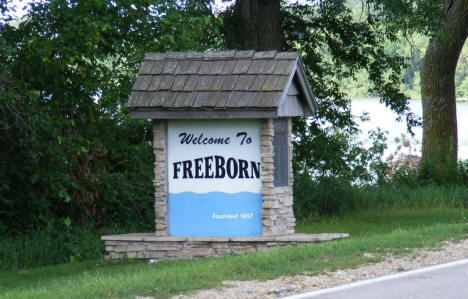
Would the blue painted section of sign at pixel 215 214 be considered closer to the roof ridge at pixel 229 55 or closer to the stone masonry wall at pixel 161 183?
the stone masonry wall at pixel 161 183

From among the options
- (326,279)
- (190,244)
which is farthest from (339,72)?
(326,279)

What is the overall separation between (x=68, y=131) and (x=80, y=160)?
1.00m

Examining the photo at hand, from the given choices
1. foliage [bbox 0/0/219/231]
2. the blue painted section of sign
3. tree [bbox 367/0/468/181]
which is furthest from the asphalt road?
tree [bbox 367/0/468/181]

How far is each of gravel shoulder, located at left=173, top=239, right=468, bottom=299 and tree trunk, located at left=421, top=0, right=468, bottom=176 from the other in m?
13.0

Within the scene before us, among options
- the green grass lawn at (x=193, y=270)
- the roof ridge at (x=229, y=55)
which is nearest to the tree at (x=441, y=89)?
the green grass lawn at (x=193, y=270)

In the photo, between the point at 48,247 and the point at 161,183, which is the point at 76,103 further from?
the point at 161,183

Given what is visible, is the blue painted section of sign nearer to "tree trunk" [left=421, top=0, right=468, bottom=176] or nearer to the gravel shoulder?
the gravel shoulder

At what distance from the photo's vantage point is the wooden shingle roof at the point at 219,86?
12.1 metres

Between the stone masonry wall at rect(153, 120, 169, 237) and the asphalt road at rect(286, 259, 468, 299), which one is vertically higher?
the stone masonry wall at rect(153, 120, 169, 237)

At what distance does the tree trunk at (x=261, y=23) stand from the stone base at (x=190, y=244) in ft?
28.0

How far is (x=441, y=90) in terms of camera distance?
78.8 ft

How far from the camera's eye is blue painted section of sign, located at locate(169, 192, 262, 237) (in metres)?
12.3

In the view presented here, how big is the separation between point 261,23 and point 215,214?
29.7 ft

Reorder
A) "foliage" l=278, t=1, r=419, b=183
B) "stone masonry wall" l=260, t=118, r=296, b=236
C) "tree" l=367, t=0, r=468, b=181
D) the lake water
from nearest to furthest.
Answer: "stone masonry wall" l=260, t=118, r=296, b=236 → "foliage" l=278, t=1, r=419, b=183 → "tree" l=367, t=0, r=468, b=181 → the lake water
